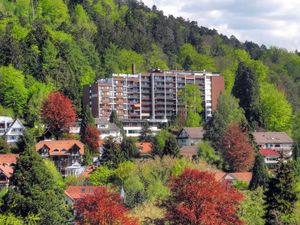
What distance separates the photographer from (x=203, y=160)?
176 feet

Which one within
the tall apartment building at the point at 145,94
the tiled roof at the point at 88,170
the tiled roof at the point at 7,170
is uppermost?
the tall apartment building at the point at 145,94

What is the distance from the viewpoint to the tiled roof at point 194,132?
2504 inches

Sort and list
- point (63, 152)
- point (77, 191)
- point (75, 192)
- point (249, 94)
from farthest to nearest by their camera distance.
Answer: point (249, 94) → point (63, 152) → point (77, 191) → point (75, 192)

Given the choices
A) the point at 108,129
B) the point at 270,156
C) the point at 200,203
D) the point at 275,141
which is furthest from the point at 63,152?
the point at 200,203

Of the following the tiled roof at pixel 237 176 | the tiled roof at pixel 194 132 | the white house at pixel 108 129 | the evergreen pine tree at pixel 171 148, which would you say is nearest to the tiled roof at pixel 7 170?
the evergreen pine tree at pixel 171 148

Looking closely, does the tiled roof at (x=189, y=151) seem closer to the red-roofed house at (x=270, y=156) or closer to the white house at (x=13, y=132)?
the red-roofed house at (x=270, y=156)

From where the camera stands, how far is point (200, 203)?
35.7 meters

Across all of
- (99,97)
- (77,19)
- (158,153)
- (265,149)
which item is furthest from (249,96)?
(77,19)

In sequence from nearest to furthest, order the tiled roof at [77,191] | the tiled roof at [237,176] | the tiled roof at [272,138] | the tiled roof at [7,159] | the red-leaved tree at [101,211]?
the red-leaved tree at [101,211], the tiled roof at [77,191], the tiled roof at [237,176], the tiled roof at [7,159], the tiled roof at [272,138]

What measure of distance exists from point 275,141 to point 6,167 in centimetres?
2643

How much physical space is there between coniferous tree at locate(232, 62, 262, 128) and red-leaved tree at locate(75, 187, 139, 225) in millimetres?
36396

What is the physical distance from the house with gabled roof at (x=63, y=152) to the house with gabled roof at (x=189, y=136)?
1116 cm

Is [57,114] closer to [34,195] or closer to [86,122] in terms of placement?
[86,122]

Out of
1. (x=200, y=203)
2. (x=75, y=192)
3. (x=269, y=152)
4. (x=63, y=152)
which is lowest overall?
(x=75, y=192)
